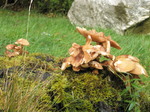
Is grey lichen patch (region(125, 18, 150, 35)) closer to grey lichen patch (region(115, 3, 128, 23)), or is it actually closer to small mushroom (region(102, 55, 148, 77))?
grey lichen patch (region(115, 3, 128, 23))

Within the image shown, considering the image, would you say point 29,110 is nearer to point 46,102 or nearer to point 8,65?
point 46,102

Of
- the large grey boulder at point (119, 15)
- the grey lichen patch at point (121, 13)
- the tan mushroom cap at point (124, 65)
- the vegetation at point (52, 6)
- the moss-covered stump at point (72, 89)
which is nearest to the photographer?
the moss-covered stump at point (72, 89)

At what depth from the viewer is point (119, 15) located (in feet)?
23.7

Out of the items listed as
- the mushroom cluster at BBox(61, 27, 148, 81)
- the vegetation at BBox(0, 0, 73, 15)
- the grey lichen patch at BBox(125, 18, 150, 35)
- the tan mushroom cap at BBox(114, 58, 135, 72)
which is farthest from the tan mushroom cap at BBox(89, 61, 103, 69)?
the vegetation at BBox(0, 0, 73, 15)

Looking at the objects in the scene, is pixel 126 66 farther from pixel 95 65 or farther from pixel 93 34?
pixel 93 34

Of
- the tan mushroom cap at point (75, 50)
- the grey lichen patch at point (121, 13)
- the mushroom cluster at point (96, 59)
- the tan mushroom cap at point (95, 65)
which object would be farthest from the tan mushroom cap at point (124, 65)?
the grey lichen patch at point (121, 13)

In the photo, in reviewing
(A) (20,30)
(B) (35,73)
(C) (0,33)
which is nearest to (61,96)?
(B) (35,73)

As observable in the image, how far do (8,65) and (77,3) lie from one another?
22.7 feet

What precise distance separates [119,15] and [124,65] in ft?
18.2

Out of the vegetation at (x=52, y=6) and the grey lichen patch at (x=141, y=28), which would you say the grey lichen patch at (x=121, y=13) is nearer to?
the grey lichen patch at (x=141, y=28)

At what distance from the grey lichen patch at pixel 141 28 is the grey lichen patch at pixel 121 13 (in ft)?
0.99

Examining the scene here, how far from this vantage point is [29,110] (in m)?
1.49

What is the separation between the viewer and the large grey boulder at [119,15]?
6836 mm

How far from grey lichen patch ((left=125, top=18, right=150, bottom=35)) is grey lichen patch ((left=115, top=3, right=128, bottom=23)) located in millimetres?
303
